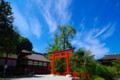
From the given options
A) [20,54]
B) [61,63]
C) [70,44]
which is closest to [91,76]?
[20,54]

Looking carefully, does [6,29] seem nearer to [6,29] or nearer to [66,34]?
[6,29]

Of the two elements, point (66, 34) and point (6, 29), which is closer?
point (6, 29)

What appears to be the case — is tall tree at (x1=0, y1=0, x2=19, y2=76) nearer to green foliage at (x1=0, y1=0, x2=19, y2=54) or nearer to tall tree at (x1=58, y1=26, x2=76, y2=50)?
green foliage at (x1=0, y1=0, x2=19, y2=54)

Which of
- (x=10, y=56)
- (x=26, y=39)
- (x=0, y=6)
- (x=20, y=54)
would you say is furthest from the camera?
(x=26, y=39)

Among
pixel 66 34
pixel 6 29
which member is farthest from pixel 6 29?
pixel 66 34

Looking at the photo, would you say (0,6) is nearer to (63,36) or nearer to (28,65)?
(28,65)

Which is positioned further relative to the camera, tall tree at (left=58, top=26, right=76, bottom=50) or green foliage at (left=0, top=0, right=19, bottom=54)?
tall tree at (left=58, top=26, right=76, bottom=50)

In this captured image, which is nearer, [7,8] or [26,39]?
[7,8]

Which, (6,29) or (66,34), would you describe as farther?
(66,34)

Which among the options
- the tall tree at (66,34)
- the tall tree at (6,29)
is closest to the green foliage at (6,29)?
the tall tree at (6,29)

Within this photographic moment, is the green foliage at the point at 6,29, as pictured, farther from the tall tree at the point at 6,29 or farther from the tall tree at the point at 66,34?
the tall tree at the point at 66,34

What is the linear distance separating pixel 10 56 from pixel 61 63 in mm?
12697

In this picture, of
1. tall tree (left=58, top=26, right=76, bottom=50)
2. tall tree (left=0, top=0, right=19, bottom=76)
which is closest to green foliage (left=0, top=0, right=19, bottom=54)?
tall tree (left=0, top=0, right=19, bottom=76)

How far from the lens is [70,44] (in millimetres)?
44062
